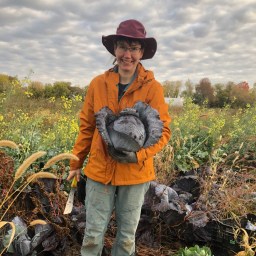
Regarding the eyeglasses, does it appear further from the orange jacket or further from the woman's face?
the orange jacket

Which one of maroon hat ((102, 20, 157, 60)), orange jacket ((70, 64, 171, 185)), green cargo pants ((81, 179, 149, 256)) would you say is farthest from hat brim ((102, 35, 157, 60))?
green cargo pants ((81, 179, 149, 256))

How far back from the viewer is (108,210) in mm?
2760

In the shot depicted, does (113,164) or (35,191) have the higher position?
(113,164)

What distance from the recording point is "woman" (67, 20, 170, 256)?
2.63 m

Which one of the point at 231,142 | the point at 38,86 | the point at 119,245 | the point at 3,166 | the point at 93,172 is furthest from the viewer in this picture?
the point at 38,86

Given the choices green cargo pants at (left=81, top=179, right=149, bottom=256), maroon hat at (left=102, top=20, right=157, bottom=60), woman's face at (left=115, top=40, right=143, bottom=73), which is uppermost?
maroon hat at (left=102, top=20, right=157, bottom=60)

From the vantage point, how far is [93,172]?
2678mm

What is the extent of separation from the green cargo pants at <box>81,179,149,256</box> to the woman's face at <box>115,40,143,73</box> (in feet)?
2.83

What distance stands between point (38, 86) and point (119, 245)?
13.7 m

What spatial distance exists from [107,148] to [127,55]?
2.19 ft

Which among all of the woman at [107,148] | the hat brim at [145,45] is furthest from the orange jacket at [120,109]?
the hat brim at [145,45]

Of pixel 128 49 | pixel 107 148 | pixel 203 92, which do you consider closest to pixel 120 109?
pixel 107 148

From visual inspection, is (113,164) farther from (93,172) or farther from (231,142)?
(231,142)

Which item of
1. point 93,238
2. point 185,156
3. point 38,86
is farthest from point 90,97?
point 38,86
